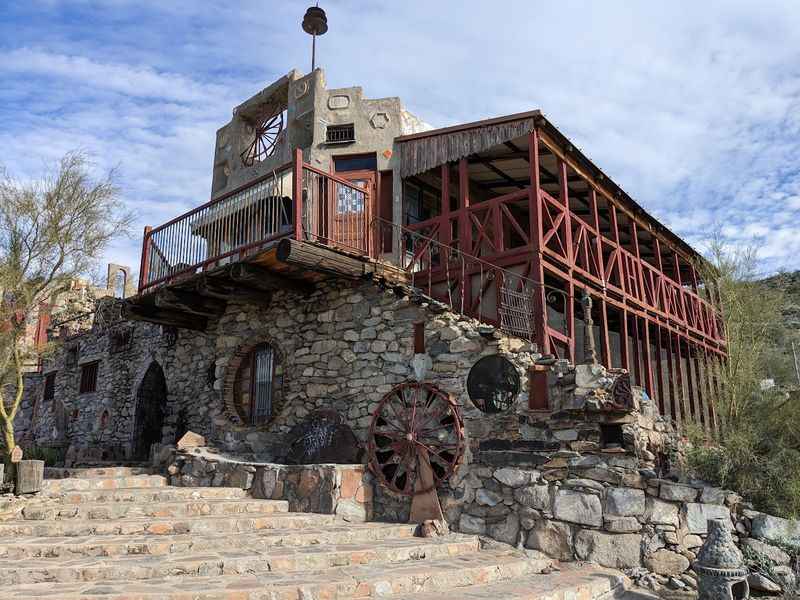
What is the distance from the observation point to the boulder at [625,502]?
265 inches

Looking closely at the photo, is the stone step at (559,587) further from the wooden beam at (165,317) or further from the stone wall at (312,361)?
the wooden beam at (165,317)

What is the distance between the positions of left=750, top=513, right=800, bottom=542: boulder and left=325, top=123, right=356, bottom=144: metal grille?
9.41m

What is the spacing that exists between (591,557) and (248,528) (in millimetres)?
3824

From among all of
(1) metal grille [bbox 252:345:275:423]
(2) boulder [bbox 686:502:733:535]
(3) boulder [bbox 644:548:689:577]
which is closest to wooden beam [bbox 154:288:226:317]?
(1) metal grille [bbox 252:345:275:423]

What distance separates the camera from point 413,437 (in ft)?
27.4

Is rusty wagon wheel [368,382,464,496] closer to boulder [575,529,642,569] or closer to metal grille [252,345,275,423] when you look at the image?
boulder [575,529,642,569]

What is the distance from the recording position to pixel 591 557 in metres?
6.84

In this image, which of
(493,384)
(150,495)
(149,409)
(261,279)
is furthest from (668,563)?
(149,409)

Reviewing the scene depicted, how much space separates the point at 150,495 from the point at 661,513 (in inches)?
242

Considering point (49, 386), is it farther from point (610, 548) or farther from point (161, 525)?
point (610, 548)

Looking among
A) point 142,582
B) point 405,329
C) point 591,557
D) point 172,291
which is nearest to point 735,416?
point 591,557

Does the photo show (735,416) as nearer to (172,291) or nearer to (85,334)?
(172,291)

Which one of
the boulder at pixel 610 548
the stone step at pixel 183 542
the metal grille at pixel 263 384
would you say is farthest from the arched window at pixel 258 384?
the boulder at pixel 610 548

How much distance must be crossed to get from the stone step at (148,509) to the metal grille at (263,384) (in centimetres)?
Answer: 290
